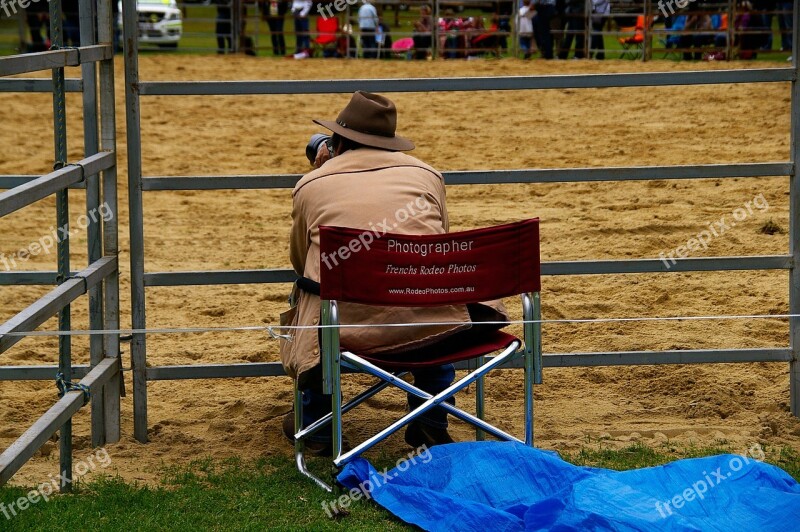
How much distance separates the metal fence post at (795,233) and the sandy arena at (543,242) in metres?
0.16

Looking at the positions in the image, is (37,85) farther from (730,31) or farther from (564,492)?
(730,31)

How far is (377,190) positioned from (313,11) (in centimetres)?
1916

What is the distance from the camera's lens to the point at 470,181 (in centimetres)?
471

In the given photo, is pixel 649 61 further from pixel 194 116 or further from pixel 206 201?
pixel 206 201

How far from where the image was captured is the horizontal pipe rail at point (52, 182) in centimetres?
348

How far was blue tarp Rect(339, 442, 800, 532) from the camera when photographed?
11.2 feet

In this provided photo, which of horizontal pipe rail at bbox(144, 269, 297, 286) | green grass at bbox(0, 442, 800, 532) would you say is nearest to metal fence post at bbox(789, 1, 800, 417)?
green grass at bbox(0, 442, 800, 532)

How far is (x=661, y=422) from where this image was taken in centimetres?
485

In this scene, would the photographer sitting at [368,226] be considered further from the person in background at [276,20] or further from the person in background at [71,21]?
the person in background at [71,21]

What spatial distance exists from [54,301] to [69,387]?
1.35 ft

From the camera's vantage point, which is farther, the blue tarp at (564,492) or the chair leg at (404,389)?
the chair leg at (404,389)

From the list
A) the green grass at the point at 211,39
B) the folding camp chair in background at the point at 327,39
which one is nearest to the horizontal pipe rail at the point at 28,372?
the green grass at the point at 211,39

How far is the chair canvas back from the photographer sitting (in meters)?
0.22

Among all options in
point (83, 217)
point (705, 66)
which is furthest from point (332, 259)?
point (705, 66)
